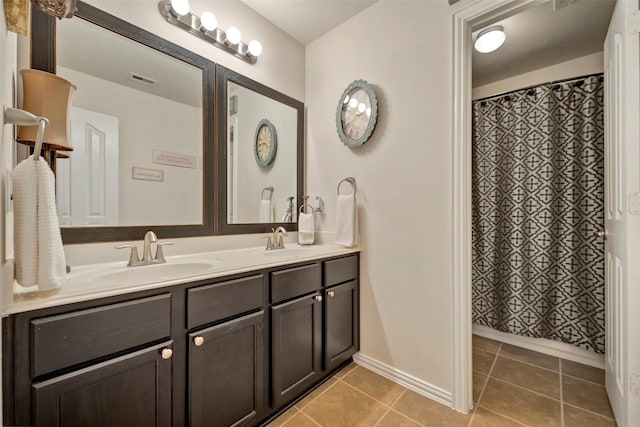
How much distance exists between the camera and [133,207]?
4.64 feet

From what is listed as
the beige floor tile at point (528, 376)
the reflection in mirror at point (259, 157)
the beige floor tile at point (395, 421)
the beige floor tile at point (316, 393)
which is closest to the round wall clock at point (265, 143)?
the reflection in mirror at point (259, 157)

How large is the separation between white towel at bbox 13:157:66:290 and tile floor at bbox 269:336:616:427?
119 cm

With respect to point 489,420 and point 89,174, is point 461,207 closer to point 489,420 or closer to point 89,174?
point 489,420

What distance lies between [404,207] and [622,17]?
126 cm

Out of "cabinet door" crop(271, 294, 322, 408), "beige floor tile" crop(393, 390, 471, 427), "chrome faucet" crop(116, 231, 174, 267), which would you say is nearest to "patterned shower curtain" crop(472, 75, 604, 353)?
"beige floor tile" crop(393, 390, 471, 427)

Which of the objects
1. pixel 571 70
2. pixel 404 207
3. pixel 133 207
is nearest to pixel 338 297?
pixel 404 207

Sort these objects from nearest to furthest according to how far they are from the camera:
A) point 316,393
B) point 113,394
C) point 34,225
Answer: point 34,225 → point 113,394 → point 316,393

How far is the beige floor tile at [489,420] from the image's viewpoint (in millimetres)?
A: 1353

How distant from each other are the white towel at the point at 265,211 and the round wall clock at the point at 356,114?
720 mm

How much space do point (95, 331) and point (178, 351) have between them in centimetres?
29

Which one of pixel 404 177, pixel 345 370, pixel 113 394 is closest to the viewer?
pixel 113 394

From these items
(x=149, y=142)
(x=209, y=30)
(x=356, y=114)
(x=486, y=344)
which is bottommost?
(x=486, y=344)

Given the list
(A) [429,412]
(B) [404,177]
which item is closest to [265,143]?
(B) [404,177]

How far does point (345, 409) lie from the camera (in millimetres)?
1457
